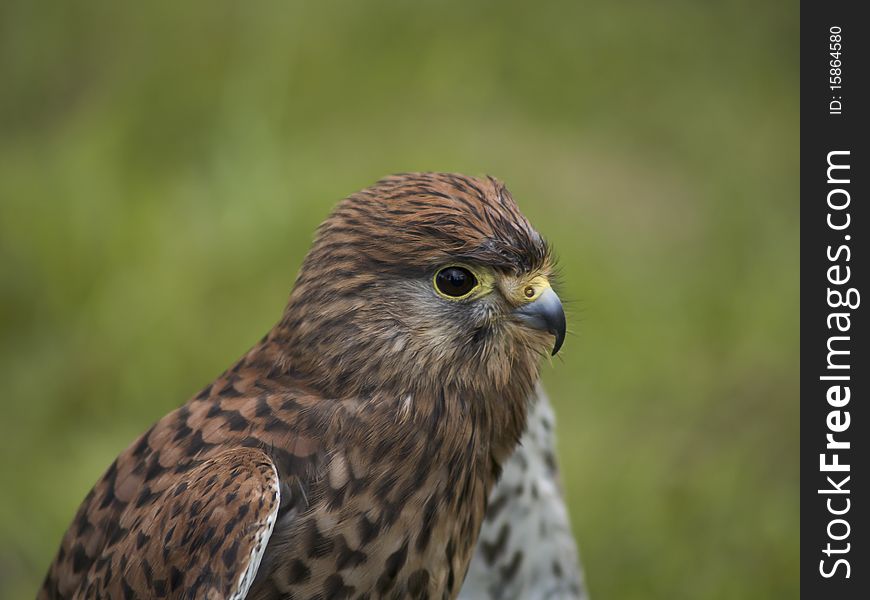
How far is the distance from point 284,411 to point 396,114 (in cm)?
411

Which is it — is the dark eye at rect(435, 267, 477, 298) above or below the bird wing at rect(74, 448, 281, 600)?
above

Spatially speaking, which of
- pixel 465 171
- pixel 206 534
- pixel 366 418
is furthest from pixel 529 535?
pixel 465 171

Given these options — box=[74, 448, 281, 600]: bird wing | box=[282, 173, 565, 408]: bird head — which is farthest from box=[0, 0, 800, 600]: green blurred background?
box=[74, 448, 281, 600]: bird wing

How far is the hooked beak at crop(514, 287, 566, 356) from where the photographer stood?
9.54 ft

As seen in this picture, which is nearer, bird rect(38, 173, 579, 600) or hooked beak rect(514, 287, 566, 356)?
bird rect(38, 173, 579, 600)

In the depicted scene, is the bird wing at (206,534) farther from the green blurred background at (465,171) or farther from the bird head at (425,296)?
the green blurred background at (465,171)

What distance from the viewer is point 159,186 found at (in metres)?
6.07

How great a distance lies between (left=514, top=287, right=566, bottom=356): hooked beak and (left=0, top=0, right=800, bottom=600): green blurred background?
1.82 meters

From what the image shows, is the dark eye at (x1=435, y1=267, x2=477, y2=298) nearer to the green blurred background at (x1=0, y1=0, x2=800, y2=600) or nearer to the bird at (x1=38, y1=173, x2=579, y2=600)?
the bird at (x1=38, y1=173, x2=579, y2=600)

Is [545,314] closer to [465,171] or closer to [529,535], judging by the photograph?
[529,535]

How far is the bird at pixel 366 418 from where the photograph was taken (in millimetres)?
2803

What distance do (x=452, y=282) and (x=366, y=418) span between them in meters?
0.38

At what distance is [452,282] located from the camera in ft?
9.48

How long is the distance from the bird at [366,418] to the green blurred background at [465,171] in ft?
5.99
